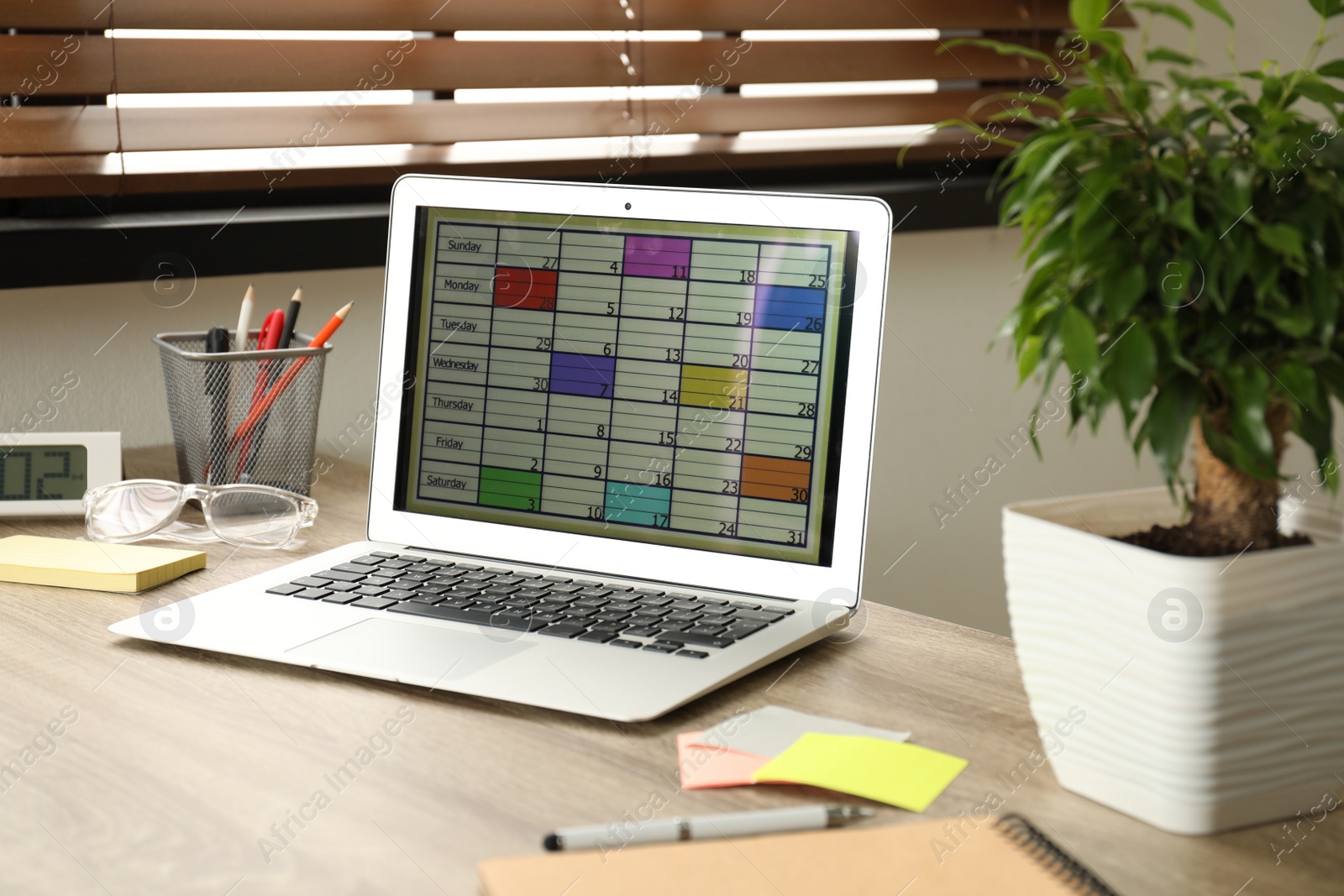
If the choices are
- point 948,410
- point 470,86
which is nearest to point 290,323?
point 470,86

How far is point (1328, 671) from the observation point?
499 millimetres

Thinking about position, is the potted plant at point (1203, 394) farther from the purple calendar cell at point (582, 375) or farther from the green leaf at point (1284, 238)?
the purple calendar cell at point (582, 375)

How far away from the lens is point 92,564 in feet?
2.78

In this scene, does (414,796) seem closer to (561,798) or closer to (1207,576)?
(561,798)

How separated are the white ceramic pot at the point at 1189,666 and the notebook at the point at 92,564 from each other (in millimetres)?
603

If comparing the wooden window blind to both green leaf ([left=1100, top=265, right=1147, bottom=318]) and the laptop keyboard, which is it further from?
green leaf ([left=1100, top=265, right=1147, bottom=318])

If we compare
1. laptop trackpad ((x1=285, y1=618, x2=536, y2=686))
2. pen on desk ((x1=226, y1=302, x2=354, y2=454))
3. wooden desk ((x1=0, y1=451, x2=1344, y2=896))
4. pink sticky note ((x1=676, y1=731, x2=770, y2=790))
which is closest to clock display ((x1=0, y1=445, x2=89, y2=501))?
pen on desk ((x1=226, y1=302, x2=354, y2=454))

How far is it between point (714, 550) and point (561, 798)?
290mm

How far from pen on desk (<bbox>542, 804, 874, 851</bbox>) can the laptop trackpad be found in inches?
6.7

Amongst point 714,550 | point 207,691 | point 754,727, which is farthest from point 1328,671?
point 207,691

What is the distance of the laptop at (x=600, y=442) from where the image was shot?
2.38 ft

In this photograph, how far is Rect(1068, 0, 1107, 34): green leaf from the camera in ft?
1.69

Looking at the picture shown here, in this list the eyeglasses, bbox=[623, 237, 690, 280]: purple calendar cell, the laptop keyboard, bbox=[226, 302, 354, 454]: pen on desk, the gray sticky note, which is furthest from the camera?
bbox=[226, 302, 354, 454]: pen on desk

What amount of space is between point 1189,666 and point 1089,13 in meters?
0.28
